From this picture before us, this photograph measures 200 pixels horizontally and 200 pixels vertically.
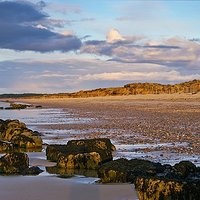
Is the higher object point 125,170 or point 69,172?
point 125,170

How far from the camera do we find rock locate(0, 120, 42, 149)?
15.8 m

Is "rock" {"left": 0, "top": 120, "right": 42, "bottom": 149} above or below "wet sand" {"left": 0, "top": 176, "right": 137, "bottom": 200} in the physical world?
above

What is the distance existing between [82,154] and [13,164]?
169cm

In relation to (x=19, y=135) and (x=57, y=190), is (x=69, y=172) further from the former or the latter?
(x=19, y=135)

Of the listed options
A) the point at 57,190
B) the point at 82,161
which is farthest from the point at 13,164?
the point at 57,190

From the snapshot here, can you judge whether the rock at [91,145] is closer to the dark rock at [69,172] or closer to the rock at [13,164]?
the dark rock at [69,172]

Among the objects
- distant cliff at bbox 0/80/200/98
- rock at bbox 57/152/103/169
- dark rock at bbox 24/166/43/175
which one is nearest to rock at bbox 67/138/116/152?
rock at bbox 57/152/103/169

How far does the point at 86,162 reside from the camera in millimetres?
11133

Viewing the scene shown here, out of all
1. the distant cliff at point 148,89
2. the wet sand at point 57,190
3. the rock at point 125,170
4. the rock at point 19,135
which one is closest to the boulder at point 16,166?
the wet sand at point 57,190

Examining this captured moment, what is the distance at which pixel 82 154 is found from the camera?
447 inches

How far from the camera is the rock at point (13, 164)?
10.5m

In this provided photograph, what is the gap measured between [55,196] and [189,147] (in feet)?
23.3

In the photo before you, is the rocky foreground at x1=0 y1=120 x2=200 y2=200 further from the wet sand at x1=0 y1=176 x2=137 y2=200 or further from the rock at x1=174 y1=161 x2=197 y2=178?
the wet sand at x1=0 y1=176 x2=137 y2=200

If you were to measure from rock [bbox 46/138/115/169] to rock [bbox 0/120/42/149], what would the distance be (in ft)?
10.0
